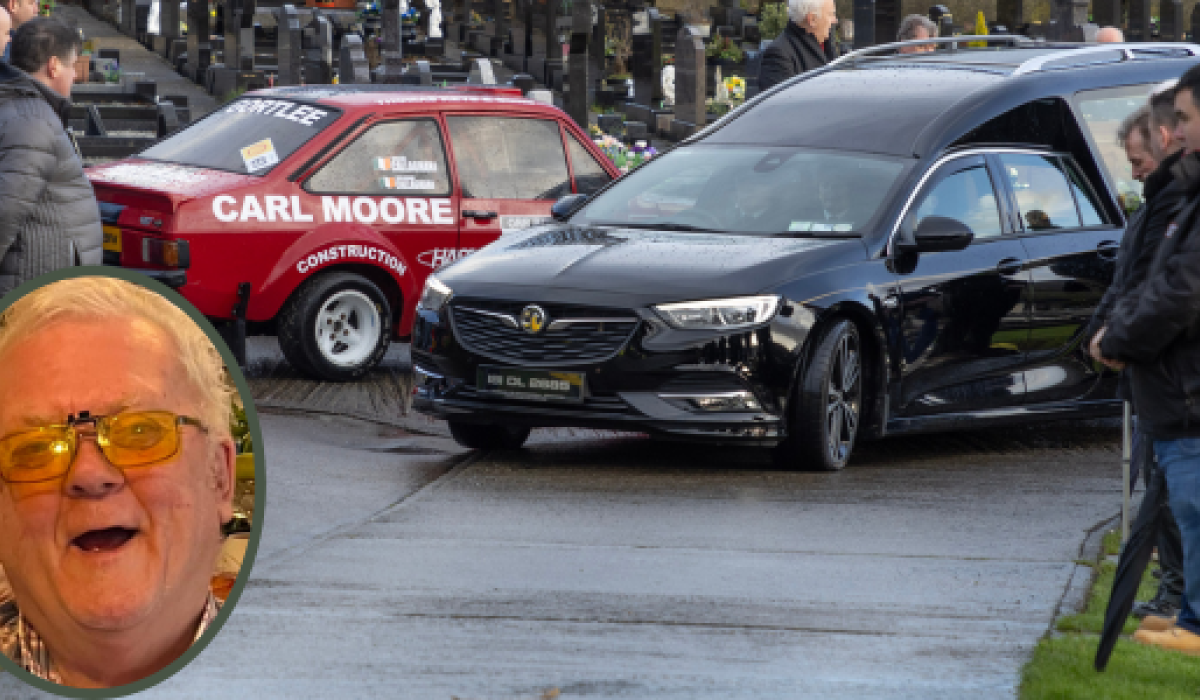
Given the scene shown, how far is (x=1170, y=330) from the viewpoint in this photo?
495cm

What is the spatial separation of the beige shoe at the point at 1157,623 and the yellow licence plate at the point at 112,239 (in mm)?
6459

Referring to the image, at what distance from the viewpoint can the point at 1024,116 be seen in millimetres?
9352

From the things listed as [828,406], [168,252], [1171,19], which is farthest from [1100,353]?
[1171,19]

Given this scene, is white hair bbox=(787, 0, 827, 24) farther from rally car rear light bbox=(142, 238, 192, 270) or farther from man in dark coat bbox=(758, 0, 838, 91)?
rally car rear light bbox=(142, 238, 192, 270)

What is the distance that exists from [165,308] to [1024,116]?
320 inches

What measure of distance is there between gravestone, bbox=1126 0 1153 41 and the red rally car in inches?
882

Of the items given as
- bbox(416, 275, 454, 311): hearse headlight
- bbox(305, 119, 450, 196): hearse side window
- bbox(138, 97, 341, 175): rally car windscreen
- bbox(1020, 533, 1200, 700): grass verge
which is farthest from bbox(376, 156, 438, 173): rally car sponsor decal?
bbox(1020, 533, 1200, 700): grass verge

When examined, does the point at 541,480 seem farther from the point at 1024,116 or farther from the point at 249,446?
the point at 249,446

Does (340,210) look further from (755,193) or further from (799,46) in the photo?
(799,46)

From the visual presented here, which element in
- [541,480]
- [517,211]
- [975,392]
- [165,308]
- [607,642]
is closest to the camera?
[165,308]

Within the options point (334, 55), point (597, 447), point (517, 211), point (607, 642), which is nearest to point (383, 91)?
point (517, 211)

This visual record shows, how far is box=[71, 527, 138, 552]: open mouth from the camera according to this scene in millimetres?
1627

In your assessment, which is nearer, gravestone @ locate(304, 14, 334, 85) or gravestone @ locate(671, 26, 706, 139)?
gravestone @ locate(671, 26, 706, 139)

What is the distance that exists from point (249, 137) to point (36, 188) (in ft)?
13.8
